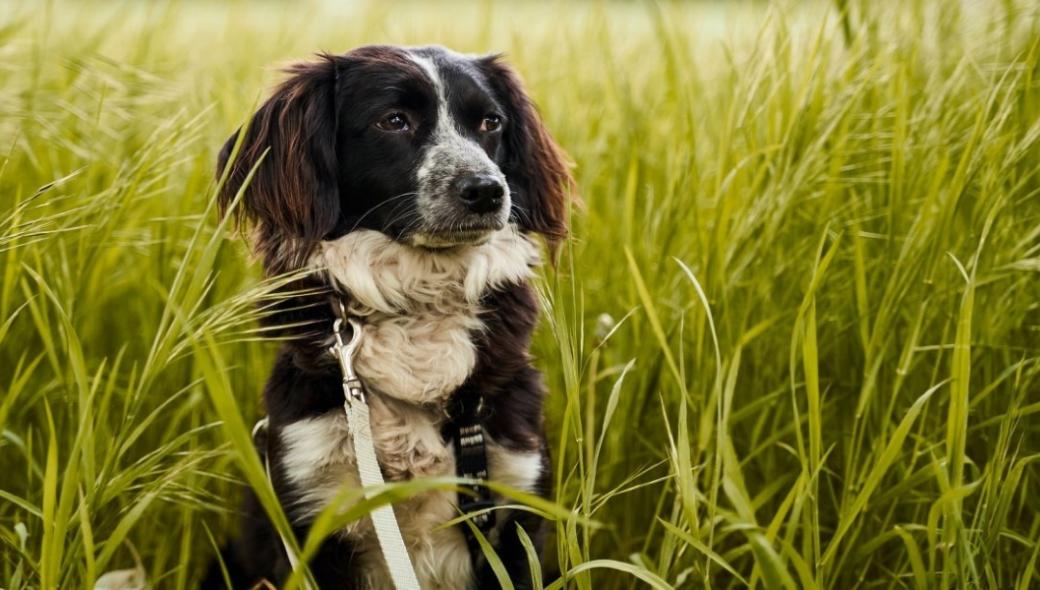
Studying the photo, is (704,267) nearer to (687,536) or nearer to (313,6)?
(687,536)

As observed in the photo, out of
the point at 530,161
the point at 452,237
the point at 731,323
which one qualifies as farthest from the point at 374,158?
the point at 731,323

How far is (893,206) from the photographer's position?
7.43ft

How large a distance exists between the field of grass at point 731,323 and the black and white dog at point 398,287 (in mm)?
151

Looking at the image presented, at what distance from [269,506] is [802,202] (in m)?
1.62

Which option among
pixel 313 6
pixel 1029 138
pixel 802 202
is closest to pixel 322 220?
pixel 802 202

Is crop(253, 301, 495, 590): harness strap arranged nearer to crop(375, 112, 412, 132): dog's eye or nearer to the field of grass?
the field of grass

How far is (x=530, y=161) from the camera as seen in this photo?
259 centimetres

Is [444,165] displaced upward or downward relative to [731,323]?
upward

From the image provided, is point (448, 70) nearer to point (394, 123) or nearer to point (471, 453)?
point (394, 123)

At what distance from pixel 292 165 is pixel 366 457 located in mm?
785

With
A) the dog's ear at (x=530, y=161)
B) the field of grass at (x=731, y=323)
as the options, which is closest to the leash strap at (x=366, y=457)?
the field of grass at (x=731, y=323)

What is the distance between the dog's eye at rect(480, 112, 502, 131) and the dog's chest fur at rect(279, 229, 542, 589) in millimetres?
315

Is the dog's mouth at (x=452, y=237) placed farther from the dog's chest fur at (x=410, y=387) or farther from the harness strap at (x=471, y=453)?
the harness strap at (x=471, y=453)

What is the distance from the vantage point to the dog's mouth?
7.41ft
